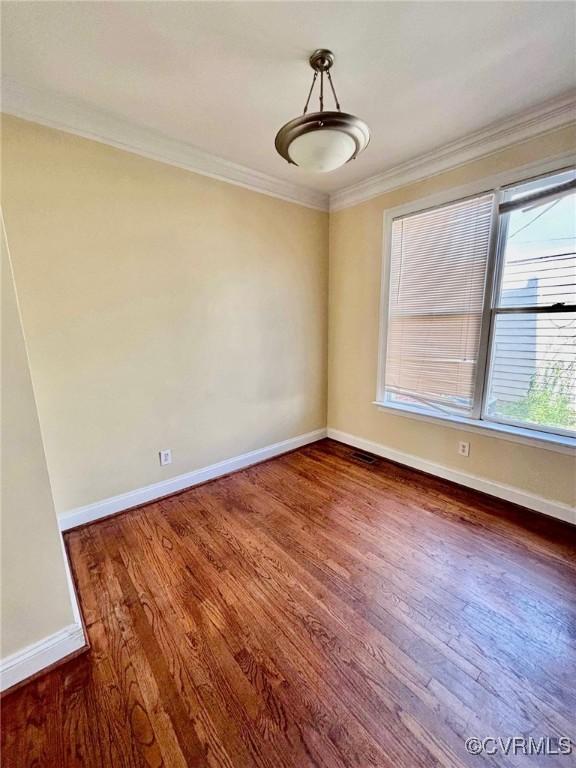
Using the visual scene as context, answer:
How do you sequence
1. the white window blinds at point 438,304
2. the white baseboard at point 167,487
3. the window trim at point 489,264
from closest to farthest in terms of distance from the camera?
1. the window trim at point 489,264
2. the white baseboard at point 167,487
3. the white window blinds at point 438,304

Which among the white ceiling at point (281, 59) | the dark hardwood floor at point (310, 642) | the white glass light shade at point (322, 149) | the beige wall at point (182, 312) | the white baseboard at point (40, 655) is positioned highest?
the white ceiling at point (281, 59)

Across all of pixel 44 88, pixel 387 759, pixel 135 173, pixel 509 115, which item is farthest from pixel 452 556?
pixel 44 88

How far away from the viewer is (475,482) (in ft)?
8.21

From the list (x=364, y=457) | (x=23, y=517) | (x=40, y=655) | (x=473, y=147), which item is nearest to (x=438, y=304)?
(x=473, y=147)

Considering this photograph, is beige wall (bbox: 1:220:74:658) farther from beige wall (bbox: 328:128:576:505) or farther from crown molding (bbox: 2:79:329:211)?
beige wall (bbox: 328:128:576:505)

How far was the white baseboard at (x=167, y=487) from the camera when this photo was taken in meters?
2.14

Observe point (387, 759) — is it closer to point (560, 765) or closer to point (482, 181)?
point (560, 765)

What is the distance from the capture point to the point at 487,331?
7.70 feet

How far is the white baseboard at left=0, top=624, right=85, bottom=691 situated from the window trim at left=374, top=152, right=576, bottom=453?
2648mm

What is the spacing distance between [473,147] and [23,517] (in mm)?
3354

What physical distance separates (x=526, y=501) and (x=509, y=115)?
101 inches

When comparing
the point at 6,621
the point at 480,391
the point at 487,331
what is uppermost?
the point at 487,331

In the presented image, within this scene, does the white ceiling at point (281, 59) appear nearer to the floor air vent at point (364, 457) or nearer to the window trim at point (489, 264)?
the window trim at point (489, 264)

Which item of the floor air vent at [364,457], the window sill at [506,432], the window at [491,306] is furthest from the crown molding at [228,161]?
the floor air vent at [364,457]
